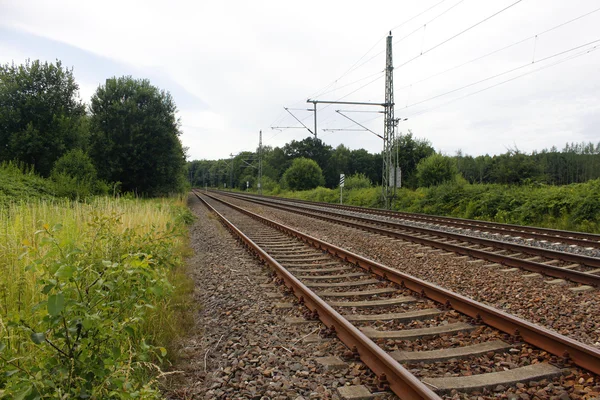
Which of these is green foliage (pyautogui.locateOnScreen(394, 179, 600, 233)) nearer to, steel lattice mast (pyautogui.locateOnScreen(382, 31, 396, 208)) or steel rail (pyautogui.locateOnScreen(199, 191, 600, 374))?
steel lattice mast (pyautogui.locateOnScreen(382, 31, 396, 208))

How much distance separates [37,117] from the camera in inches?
908

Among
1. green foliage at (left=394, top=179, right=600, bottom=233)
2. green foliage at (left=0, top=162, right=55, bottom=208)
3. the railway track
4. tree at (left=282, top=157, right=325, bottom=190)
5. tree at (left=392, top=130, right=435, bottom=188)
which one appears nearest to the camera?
the railway track

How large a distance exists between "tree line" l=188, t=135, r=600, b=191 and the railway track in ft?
56.9

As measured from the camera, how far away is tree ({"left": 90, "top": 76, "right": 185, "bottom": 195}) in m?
27.5

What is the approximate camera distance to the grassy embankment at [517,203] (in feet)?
44.3

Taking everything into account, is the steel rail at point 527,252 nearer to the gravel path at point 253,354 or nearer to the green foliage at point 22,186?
the gravel path at point 253,354

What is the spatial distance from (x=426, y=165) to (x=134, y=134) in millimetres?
21817

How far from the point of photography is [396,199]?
2436 centimetres

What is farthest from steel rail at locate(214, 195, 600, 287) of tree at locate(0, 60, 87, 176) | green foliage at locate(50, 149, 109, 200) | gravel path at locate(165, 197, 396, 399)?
tree at locate(0, 60, 87, 176)

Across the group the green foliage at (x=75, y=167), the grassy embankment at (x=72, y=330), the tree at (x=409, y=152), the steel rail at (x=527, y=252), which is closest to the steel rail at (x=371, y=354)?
the grassy embankment at (x=72, y=330)

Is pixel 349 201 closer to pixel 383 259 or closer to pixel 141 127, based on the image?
pixel 141 127

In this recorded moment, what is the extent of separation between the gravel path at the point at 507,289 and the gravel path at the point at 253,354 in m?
2.56

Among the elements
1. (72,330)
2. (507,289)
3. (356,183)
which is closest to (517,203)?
(507,289)

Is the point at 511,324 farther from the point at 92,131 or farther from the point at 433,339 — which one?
the point at 92,131
